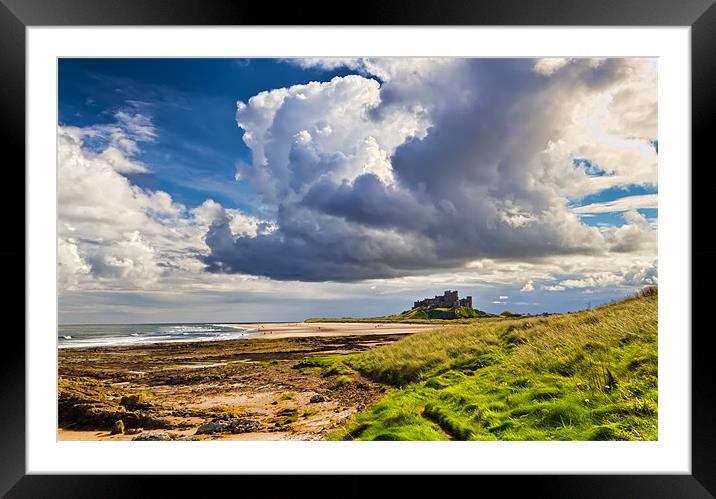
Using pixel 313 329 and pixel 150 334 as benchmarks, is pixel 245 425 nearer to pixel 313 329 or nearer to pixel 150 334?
pixel 313 329

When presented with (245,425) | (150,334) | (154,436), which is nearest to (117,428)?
(154,436)

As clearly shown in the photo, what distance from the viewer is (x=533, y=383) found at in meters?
3.18

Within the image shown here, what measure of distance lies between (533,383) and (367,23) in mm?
2865

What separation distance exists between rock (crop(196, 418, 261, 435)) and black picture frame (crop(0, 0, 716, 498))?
7.50 ft

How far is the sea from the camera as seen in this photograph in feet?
17.0

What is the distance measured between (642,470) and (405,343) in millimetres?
3396

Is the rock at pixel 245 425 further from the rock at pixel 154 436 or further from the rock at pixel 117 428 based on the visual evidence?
the rock at pixel 117 428

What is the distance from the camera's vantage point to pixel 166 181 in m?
4.82

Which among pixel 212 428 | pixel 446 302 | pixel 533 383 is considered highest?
pixel 446 302

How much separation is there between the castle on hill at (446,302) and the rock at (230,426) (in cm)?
256

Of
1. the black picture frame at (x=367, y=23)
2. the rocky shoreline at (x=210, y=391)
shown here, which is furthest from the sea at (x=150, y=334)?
the black picture frame at (x=367, y=23)

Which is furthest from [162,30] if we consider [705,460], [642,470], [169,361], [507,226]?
[169,361]

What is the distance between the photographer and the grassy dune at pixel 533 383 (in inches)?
104

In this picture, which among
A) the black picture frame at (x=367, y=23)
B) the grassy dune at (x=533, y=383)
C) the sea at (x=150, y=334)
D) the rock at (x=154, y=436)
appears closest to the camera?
the black picture frame at (x=367, y=23)
